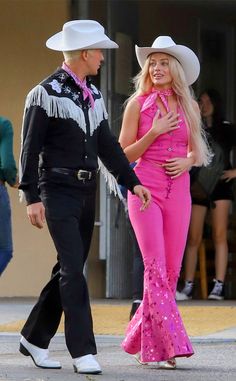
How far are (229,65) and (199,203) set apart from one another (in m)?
2.93

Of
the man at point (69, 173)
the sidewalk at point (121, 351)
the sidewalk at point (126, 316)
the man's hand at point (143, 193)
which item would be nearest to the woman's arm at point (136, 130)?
the man at point (69, 173)

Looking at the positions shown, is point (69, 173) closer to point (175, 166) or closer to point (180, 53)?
point (175, 166)

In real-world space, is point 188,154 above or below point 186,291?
above

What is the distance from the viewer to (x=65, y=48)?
6598 millimetres

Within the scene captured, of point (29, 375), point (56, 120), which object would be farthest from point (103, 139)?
point (29, 375)

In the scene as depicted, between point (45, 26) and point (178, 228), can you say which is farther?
point (45, 26)

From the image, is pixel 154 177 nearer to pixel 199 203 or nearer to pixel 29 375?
pixel 29 375

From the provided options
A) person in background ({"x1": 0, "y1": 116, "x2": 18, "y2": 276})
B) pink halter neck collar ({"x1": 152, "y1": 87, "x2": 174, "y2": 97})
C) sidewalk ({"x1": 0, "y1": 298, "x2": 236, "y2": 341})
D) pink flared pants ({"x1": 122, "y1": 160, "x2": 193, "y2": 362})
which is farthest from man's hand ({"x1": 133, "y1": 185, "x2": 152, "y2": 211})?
person in background ({"x1": 0, "y1": 116, "x2": 18, "y2": 276})

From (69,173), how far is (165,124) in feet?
2.50

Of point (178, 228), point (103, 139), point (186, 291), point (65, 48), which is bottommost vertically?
point (186, 291)

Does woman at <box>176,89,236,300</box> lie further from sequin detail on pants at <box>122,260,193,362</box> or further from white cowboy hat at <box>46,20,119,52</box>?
white cowboy hat at <box>46,20,119,52</box>

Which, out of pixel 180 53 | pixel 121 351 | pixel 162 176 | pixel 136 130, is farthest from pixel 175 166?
pixel 121 351

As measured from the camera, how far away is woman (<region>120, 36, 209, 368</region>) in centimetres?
679

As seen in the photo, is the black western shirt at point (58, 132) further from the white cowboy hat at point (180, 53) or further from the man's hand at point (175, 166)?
the white cowboy hat at point (180, 53)
